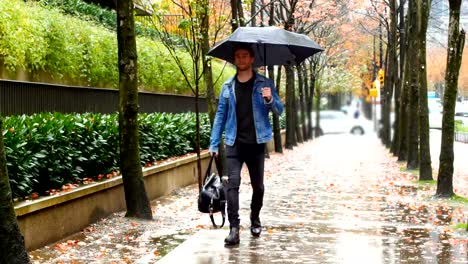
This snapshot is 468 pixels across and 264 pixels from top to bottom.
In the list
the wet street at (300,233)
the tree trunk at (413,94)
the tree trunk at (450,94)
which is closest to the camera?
the wet street at (300,233)

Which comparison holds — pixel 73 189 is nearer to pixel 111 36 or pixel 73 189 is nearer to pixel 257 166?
pixel 257 166

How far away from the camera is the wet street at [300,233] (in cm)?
784

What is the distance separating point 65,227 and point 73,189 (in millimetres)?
660

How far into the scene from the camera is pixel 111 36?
19484mm

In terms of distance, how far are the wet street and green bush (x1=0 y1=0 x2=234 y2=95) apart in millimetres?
3455

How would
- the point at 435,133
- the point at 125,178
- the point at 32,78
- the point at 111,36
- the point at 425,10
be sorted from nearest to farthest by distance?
the point at 125,178 → the point at 32,78 → the point at 425,10 → the point at 111,36 → the point at 435,133

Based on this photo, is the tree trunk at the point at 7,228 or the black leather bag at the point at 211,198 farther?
the black leather bag at the point at 211,198

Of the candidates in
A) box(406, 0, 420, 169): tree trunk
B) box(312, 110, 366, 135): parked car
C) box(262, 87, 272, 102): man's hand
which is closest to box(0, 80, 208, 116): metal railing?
box(262, 87, 272, 102): man's hand

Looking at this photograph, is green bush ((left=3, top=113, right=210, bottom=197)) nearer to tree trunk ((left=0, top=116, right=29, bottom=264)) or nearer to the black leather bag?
the black leather bag

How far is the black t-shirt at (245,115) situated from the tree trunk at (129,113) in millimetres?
2636

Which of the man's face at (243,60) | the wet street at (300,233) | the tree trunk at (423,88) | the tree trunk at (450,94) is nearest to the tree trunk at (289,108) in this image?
the tree trunk at (423,88)

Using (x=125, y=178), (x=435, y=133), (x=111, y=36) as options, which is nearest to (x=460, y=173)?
(x=111, y=36)

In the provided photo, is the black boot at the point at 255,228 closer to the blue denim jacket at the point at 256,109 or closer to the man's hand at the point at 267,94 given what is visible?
the blue denim jacket at the point at 256,109

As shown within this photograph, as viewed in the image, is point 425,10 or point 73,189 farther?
point 425,10
